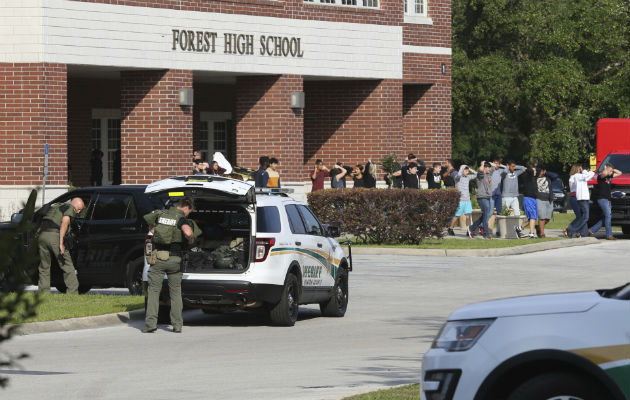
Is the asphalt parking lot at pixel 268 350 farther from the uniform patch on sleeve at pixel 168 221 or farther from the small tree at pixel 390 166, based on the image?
the small tree at pixel 390 166

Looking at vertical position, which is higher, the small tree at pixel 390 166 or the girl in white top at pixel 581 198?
the small tree at pixel 390 166

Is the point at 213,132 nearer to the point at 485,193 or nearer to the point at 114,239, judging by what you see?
the point at 485,193

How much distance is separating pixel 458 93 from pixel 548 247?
2079 centimetres

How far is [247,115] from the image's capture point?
3591 cm

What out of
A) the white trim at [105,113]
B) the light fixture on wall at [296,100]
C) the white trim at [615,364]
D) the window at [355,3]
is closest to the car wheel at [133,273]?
the white trim at [615,364]

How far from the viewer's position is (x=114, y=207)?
61.0 ft

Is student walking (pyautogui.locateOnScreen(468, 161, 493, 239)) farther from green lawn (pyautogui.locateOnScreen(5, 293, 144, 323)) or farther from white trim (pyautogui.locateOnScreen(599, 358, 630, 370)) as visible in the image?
white trim (pyautogui.locateOnScreen(599, 358, 630, 370))

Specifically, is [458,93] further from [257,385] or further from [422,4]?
[257,385]

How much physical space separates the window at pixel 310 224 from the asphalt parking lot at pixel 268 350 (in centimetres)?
118

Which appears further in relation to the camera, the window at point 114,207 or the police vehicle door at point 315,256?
the window at point 114,207

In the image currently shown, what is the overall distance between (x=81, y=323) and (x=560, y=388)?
9689mm

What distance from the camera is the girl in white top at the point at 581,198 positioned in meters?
31.2

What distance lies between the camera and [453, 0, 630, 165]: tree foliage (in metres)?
48.2

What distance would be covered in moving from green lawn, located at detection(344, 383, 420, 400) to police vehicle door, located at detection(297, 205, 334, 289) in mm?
5878
